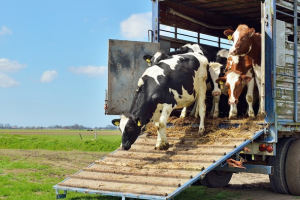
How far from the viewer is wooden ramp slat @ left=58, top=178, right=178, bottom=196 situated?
6771 millimetres

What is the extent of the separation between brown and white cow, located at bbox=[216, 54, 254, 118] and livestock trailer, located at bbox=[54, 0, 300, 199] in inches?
19.9

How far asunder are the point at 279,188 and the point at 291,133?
1.27m

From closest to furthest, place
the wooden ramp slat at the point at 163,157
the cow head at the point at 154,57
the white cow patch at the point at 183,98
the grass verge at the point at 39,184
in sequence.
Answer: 1. the wooden ramp slat at the point at 163,157
2. the white cow patch at the point at 183,98
3. the grass verge at the point at 39,184
4. the cow head at the point at 154,57

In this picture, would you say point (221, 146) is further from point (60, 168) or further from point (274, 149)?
point (60, 168)

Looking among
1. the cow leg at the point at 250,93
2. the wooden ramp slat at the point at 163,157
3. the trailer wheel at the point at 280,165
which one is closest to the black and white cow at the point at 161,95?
the wooden ramp slat at the point at 163,157

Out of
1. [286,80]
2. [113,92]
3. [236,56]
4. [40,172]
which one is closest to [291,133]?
[286,80]

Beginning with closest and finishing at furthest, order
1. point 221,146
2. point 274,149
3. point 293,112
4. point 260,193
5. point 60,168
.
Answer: point 221,146 → point 274,149 → point 293,112 → point 260,193 → point 60,168

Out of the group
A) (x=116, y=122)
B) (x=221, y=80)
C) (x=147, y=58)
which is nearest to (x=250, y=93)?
(x=221, y=80)

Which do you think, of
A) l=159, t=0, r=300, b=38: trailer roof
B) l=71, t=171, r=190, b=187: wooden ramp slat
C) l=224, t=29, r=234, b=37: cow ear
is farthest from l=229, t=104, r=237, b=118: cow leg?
l=159, t=0, r=300, b=38: trailer roof

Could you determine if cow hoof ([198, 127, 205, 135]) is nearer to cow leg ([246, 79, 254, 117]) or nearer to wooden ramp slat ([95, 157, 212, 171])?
cow leg ([246, 79, 254, 117])

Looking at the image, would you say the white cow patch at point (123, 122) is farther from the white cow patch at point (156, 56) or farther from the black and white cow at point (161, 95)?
the white cow patch at point (156, 56)

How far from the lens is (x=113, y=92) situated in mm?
9289

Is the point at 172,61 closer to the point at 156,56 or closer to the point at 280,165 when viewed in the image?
the point at 156,56

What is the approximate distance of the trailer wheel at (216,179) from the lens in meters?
10.8
